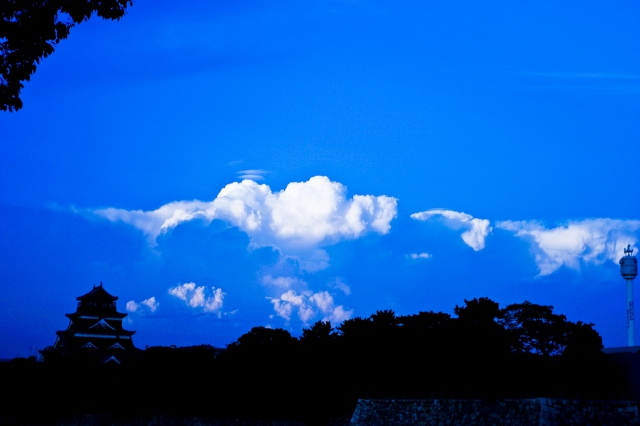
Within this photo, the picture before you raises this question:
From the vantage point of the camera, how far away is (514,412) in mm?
31734

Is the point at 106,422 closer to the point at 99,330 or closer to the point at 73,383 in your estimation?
the point at 73,383

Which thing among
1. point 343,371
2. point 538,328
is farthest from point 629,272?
point 343,371

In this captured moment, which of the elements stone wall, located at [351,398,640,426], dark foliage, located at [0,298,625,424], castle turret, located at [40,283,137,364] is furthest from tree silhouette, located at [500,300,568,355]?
castle turret, located at [40,283,137,364]

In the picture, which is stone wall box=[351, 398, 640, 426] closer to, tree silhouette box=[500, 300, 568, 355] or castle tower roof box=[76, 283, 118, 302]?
tree silhouette box=[500, 300, 568, 355]

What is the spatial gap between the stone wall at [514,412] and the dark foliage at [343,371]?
2.32 ft

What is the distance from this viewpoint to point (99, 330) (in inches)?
3349

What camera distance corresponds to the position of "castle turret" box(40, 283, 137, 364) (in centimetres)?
8050

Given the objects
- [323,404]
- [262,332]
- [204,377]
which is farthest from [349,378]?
[262,332]

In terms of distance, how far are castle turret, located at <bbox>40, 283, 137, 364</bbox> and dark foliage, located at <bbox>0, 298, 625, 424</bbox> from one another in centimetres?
1215

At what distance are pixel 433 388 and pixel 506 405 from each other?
30.0ft

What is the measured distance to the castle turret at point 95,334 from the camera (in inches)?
3169

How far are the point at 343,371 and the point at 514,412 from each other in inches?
672

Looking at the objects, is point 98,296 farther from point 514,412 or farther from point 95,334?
point 514,412

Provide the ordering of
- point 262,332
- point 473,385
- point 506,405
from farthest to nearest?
point 262,332, point 473,385, point 506,405
